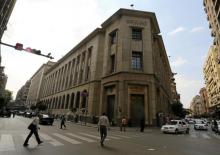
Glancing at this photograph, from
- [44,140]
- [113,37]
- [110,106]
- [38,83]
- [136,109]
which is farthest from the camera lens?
[38,83]

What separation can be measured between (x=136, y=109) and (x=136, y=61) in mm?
7348

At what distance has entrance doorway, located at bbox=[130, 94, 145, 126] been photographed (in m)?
27.2

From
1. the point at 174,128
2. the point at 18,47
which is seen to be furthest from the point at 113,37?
the point at 18,47

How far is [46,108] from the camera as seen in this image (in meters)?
65.6

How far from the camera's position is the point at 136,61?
2995 centimetres

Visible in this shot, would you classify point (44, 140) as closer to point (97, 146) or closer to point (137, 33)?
point (97, 146)

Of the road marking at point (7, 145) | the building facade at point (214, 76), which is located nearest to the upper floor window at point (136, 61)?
the road marking at point (7, 145)

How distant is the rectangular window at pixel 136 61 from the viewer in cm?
2972

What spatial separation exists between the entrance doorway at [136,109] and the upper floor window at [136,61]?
4.53 m

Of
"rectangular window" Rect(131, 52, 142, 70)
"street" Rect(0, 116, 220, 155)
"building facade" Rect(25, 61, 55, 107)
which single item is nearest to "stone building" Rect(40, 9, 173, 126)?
"rectangular window" Rect(131, 52, 142, 70)

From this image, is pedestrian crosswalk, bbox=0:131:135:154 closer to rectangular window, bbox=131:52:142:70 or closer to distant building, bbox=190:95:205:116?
rectangular window, bbox=131:52:142:70

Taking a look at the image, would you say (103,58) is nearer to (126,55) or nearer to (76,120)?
(126,55)

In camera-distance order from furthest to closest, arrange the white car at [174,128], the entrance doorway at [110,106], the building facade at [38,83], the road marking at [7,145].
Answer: the building facade at [38,83] → the entrance doorway at [110,106] → the white car at [174,128] → the road marking at [7,145]

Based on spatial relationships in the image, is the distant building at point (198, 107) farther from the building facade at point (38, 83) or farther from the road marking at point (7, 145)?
the road marking at point (7, 145)
